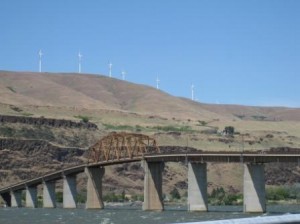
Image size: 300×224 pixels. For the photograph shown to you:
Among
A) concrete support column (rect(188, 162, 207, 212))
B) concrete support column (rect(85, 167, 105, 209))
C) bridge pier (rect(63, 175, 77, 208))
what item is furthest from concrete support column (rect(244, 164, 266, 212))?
bridge pier (rect(63, 175, 77, 208))

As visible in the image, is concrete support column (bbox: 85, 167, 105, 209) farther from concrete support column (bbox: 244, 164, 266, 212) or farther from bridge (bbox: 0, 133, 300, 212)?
concrete support column (bbox: 244, 164, 266, 212)

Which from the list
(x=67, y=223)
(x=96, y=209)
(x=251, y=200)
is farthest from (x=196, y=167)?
(x=67, y=223)

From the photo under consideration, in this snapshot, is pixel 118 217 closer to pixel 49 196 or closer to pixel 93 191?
pixel 93 191

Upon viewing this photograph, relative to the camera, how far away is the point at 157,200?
495 feet

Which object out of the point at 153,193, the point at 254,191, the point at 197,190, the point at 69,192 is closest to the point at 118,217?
the point at 254,191

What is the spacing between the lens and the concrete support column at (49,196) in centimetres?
19075

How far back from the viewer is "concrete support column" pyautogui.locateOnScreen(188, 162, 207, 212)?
13974 centimetres

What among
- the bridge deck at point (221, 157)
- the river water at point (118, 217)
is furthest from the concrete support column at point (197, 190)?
the river water at point (118, 217)

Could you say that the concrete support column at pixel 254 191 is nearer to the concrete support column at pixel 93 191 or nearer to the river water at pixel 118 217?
the river water at pixel 118 217

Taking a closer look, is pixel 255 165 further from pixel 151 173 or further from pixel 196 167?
pixel 151 173

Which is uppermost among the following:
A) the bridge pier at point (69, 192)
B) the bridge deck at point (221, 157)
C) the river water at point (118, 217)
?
the bridge deck at point (221, 157)

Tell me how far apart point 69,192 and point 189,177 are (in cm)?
4965

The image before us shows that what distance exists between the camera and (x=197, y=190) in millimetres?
141000

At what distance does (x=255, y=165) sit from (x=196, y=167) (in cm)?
1487
